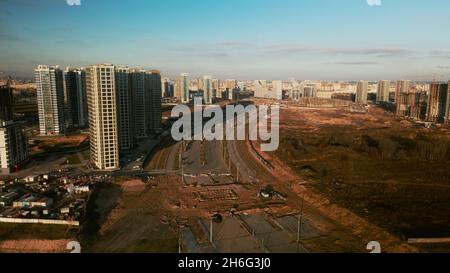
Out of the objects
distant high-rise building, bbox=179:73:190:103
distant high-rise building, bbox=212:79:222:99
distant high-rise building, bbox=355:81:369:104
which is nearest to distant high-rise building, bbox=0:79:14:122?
distant high-rise building, bbox=179:73:190:103

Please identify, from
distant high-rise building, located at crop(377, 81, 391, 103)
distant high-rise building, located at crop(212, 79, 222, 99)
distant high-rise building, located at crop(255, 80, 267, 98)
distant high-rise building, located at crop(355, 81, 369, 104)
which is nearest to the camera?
distant high-rise building, located at crop(212, 79, 222, 99)

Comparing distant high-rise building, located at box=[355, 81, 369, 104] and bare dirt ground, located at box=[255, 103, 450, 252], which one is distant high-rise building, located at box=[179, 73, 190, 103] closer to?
bare dirt ground, located at box=[255, 103, 450, 252]

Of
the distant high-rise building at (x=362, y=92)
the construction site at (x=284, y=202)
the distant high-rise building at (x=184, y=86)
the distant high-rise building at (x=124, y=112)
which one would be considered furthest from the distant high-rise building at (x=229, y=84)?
the construction site at (x=284, y=202)

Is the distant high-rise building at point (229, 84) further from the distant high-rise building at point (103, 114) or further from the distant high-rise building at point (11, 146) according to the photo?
the distant high-rise building at point (11, 146)

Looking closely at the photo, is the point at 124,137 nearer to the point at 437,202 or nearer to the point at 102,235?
the point at 102,235

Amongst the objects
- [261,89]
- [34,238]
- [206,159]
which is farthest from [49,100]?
[261,89]
